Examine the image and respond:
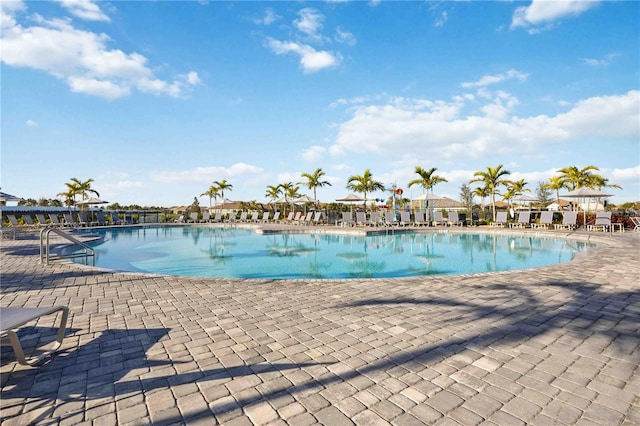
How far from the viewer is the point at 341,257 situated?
11.1 m

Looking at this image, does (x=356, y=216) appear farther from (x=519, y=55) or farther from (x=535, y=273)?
(x=535, y=273)

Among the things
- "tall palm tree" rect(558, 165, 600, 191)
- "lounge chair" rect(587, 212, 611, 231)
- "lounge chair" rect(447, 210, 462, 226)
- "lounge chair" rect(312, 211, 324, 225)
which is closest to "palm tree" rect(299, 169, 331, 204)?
"lounge chair" rect(312, 211, 324, 225)

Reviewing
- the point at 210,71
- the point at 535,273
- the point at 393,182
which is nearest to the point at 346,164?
the point at 393,182

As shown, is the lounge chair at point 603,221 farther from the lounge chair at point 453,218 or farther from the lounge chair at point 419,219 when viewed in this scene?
the lounge chair at point 419,219

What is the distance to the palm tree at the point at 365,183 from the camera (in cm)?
2842

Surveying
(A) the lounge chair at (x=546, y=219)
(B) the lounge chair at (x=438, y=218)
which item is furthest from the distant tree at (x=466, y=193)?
(A) the lounge chair at (x=546, y=219)

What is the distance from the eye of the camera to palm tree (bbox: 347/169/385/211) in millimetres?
28422

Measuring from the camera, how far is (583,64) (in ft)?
47.9

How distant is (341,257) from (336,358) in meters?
8.42

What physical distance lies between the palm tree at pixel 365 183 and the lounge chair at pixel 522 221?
1149 cm

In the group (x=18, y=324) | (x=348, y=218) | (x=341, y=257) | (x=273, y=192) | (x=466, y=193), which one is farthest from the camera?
→ (x=466, y=193)

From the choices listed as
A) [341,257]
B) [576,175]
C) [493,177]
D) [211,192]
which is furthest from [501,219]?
[211,192]

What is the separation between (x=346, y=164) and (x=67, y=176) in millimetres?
28146

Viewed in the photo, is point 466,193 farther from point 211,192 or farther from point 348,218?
point 211,192
